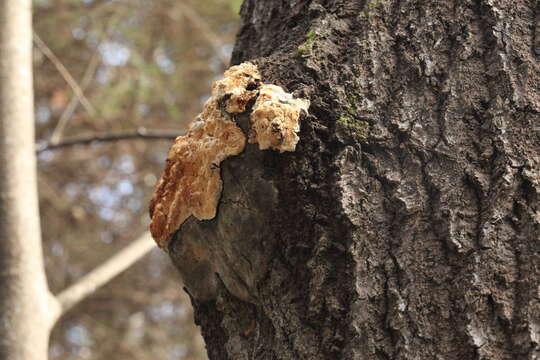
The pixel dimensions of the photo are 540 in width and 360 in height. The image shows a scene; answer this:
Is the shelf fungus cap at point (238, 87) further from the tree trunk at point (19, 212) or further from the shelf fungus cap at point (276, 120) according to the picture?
the tree trunk at point (19, 212)

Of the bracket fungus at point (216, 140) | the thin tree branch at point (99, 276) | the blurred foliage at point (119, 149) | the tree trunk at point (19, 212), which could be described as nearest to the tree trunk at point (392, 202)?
the bracket fungus at point (216, 140)

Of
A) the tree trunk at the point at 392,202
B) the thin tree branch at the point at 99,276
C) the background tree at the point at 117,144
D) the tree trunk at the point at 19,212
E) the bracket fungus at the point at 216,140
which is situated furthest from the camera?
the background tree at the point at 117,144

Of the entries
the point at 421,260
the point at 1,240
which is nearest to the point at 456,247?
the point at 421,260

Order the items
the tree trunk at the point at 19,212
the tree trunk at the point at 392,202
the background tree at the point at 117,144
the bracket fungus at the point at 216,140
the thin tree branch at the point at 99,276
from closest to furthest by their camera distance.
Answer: the tree trunk at the point at 392,202 < the bracket fungus at the point at 216,140 < the tree trunk at the point at 19,212 < the thin tree branch at the point at 99,276 < the background tree at the point at 117,144

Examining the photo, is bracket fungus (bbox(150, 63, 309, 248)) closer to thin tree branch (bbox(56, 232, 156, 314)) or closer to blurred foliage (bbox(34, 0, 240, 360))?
thin tree branch (bbox(56, 232, 156, 314))

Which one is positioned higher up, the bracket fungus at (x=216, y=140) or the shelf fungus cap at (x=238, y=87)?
the shelf fungus cap at (x=238, y=87)

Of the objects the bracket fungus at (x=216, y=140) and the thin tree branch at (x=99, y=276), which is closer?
the bracket fungus at (x=216, y=140)

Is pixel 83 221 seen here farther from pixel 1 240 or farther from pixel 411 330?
pixel 411 330

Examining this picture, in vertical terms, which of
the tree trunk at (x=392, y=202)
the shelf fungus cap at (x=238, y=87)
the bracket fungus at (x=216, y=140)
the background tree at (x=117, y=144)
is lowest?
the tree trunk at (x=392, y=202)

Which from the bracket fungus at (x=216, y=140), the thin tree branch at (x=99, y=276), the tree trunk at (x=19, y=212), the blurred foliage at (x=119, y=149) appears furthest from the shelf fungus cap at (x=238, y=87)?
the blurred foliage at (x=119, y=149)
